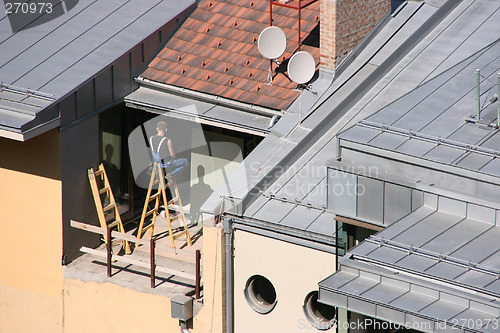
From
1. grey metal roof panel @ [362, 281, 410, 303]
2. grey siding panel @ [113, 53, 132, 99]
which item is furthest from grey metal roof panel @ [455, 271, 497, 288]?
grey siding panel @ [113, 53, 132, 99]

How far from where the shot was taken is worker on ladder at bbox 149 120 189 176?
28750mm

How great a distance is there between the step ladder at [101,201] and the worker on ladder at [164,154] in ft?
4.44

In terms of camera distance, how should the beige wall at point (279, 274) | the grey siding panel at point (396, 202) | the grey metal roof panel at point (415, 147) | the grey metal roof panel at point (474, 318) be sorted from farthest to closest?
the beige wall at point (279, 274) < the grey metal roof panel at point (415, 147) < the grey siding panel at point (396, 202) < the grey metal roof panel at point (474, 318)

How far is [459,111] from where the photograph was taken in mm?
23859

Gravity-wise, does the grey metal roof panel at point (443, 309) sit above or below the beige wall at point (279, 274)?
below

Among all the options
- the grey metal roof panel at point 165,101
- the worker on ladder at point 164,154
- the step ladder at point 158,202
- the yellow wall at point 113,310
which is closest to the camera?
the yellow wall at point 113,310

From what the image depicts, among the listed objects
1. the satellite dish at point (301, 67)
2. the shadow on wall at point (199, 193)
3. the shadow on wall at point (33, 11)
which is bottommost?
the shadow on wall at point (199, 193)

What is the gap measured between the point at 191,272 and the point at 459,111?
781cm

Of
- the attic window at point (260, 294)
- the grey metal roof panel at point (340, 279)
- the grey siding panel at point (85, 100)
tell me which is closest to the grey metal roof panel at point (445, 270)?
the grey metal roof panel at point (340, 279)

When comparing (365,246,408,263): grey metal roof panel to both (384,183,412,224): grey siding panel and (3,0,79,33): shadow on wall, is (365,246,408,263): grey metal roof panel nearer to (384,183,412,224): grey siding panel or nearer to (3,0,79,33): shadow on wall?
(384,183,412,224): grey siding panel

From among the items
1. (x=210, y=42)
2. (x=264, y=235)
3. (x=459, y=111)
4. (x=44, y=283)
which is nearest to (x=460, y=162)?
(x=459, y=111)

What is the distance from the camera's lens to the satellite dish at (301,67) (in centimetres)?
2706

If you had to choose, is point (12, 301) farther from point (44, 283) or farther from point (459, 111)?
point (459, 111)

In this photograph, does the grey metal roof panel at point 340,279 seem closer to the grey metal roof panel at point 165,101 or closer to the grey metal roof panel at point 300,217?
the grey metal roof panel at point 300,217
